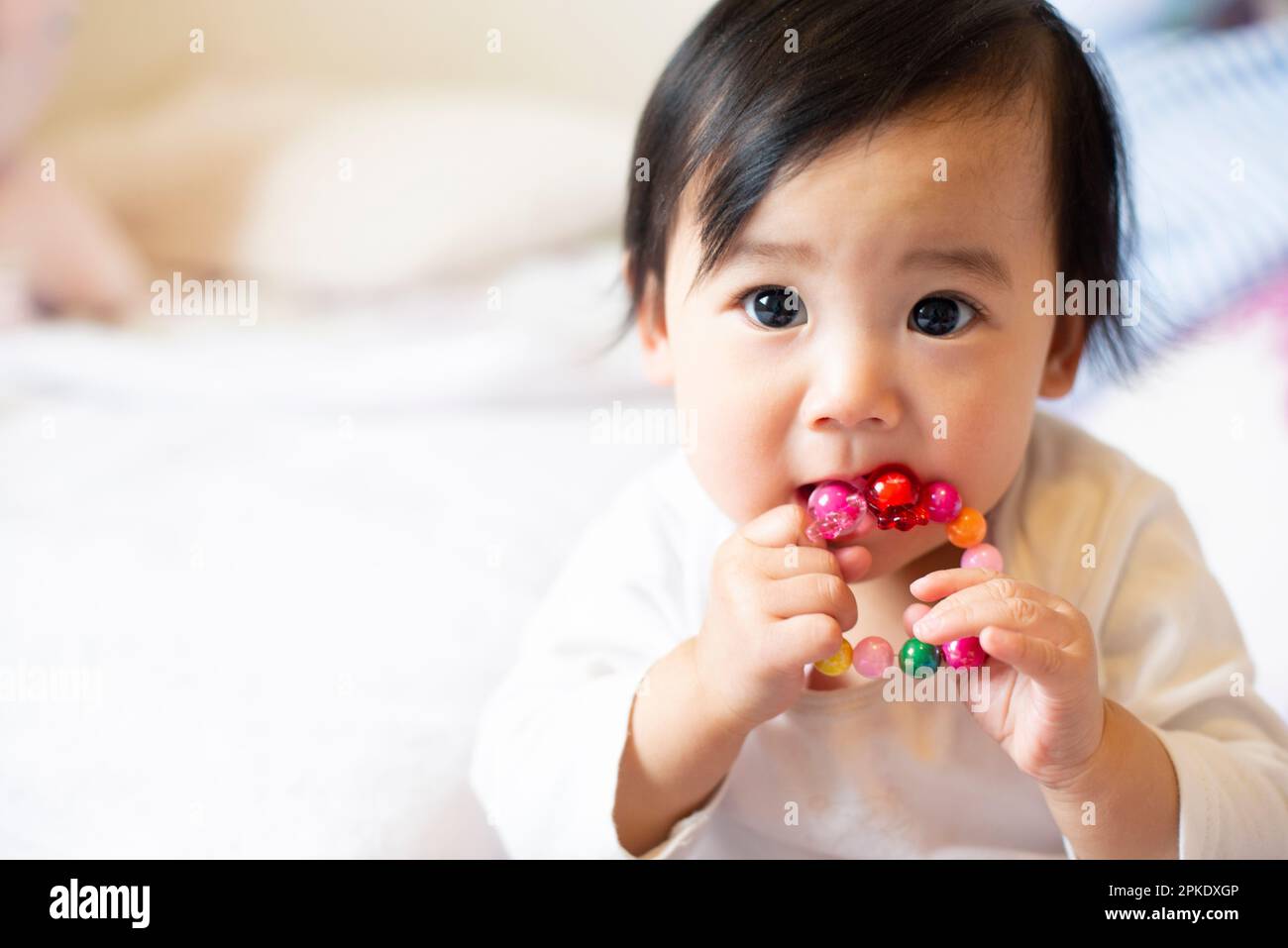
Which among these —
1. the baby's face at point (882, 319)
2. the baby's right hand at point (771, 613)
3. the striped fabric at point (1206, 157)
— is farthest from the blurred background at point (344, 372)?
the baby's face at point (882, 319)

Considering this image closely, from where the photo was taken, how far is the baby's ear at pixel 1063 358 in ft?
2.71

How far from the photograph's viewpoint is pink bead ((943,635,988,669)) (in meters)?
0.69

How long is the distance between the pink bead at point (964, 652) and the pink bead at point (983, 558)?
0.07 m

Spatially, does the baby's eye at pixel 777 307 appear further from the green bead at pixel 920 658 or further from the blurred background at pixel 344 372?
the blurred background at pixel 344 372

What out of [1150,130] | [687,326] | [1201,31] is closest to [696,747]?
[687,326]

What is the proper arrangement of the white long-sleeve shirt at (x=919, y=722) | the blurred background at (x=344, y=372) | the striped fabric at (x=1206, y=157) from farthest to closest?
the striped fabric at (x=1206, y=157)
the blurred background at (x=344, y=372)
the white long-sleeve shirt at (x=919, y=722)

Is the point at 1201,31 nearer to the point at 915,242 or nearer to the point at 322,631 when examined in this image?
the point at 915,242

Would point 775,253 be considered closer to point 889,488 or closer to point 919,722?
point 889,488

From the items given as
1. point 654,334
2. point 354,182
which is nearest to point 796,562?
point 654,334

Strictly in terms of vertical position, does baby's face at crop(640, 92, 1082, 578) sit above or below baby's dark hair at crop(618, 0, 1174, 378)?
below

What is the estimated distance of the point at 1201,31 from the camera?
1491 mm

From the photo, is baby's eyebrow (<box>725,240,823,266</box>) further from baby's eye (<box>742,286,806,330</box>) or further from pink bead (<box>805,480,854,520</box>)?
pink bead (<box>805,480,854,520</box>)

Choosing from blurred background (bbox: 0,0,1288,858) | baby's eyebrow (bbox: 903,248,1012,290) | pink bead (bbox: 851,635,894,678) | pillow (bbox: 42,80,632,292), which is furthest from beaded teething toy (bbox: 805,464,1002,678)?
pillow (bbox: 42,80,632,292)

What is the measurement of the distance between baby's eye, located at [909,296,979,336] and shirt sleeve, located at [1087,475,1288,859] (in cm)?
21
